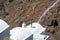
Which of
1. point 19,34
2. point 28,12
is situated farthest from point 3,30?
point 28,12

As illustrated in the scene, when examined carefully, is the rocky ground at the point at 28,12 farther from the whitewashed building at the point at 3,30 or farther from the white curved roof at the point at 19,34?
the whitewashed building at the point at 3,30

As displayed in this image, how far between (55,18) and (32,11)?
11.1ft

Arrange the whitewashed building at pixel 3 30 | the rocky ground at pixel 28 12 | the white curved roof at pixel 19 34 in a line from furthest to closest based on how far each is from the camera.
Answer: the rocky ground at pixel 28 12 < the white curved roof at pixel 19 34 < the whitewashed building at pixel 3 30

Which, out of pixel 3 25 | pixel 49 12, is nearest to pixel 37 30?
pixel 3 25

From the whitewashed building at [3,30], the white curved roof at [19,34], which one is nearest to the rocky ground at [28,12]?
the white curved roof at [19,34]

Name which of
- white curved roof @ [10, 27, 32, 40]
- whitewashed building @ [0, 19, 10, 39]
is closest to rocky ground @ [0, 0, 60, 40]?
white curved roof @ [10, 27, 32, 40]

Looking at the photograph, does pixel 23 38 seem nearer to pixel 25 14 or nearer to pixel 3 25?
pixel 3 25

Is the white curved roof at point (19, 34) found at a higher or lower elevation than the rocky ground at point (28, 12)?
lower

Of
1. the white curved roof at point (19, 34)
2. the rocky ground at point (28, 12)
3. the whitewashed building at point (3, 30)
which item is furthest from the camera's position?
the rocky ground at point (28, 12)

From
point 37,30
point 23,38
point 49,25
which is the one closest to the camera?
A: point 23,38

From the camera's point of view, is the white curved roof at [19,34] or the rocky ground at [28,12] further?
the rocky ground at [28,12]

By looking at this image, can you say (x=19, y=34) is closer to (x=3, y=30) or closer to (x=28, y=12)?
(x=3, y=30)

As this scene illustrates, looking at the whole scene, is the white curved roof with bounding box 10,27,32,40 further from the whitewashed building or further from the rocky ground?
the rocky ground

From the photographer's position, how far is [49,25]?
28.1 meters
